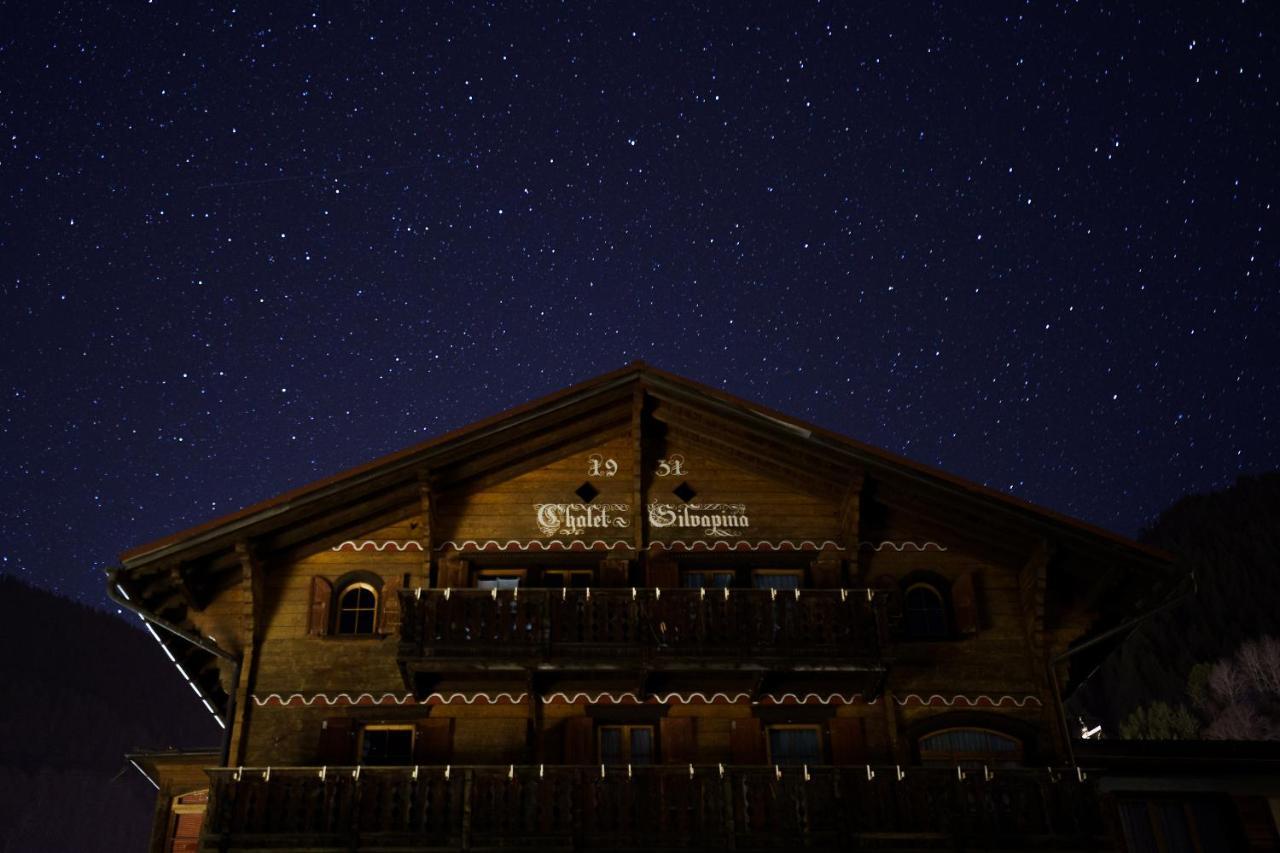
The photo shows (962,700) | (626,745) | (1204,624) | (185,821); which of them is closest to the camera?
(626,745)

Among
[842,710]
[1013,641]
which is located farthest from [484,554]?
[1013,641]

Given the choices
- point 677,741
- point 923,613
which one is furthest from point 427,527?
point 923,613

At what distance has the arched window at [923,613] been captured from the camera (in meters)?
21.3

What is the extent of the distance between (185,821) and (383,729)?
5.67 metres

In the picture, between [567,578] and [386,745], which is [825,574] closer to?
[567,578]

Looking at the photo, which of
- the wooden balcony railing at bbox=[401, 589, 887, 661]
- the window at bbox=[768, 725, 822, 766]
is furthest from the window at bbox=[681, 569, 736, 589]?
the window at bbox=[768, 725, 822, 766]

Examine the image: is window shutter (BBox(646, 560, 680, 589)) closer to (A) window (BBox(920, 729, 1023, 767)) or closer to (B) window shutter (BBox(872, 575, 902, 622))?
(B) window shutter (BBox(872, 575, 902, 622))

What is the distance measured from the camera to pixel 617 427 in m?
23.2

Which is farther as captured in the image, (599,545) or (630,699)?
(599,545)

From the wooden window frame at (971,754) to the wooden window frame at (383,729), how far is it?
870 centimetres

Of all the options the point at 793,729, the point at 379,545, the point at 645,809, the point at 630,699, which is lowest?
the point at 645,809

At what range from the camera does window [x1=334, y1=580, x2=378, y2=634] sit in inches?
828

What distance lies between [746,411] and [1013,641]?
21.0 ft

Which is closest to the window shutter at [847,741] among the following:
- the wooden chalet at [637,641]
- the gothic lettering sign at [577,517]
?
the wooden chalet at [637,641]
